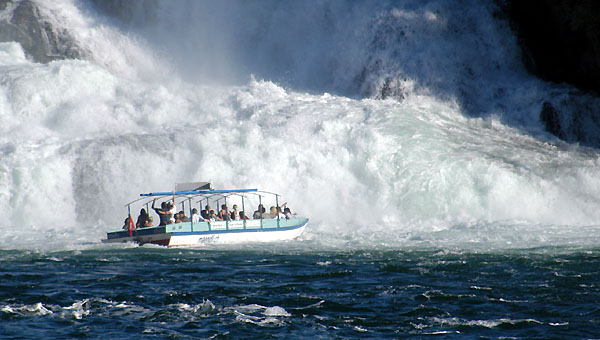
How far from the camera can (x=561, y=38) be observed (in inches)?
1661

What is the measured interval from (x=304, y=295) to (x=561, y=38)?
28127mm

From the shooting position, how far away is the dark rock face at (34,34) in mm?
46562

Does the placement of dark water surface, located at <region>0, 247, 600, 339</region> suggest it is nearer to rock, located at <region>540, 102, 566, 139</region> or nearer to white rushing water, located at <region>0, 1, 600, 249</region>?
white rushing water, located at <region>0, 1, 600, 249</region>

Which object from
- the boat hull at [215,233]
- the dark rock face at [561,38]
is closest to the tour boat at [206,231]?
the boat hull at [215,233]

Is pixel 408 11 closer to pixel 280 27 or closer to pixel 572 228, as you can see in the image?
pixel 280 27

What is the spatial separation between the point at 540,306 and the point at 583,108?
25.8 meters

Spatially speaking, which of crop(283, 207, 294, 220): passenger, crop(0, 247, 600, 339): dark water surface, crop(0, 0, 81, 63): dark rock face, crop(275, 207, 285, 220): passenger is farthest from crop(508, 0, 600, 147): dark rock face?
crop(0, 0, 81, 63): dark rock face

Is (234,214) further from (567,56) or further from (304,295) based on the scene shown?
(567,56)

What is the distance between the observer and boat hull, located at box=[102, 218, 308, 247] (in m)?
28.0

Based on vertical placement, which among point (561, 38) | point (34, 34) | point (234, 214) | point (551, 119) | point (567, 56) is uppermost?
point (34, 34)

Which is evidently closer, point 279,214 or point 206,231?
point 206,231

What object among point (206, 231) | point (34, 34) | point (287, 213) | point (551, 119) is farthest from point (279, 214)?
point (34, 34)

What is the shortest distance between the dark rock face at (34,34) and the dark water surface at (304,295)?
23.0 metres

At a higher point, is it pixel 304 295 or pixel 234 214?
pixel 234 214
